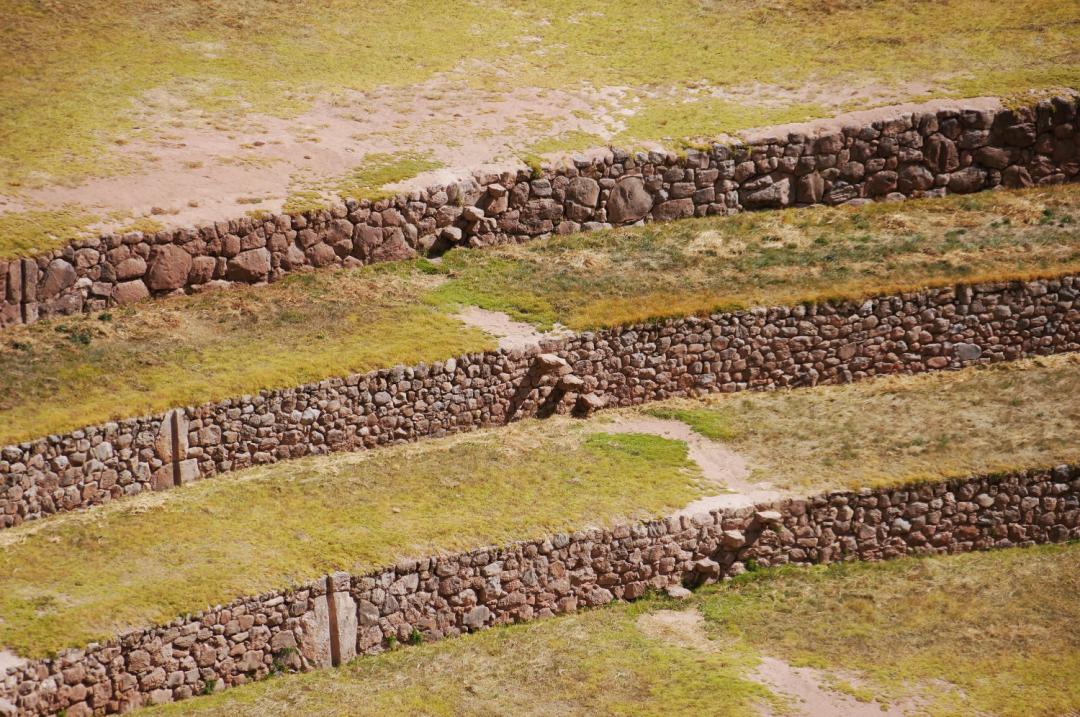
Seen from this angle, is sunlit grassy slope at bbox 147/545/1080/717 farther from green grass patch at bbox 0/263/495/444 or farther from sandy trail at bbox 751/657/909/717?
green grass patch at bbox 0/263/495/444

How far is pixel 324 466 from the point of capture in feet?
96.2

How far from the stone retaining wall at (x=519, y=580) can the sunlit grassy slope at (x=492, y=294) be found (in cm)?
523

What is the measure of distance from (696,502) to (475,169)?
11.3m

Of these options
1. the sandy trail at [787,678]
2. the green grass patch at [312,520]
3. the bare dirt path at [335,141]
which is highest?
the bare dirt path at [335,141]

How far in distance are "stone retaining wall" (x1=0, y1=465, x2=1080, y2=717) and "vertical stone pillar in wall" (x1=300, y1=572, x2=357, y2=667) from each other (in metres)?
0.02

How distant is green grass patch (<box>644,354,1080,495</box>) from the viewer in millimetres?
29781

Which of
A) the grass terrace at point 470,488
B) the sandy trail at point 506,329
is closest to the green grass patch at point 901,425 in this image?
the grass terrace at point 470,488

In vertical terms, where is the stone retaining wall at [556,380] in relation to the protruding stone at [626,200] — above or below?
below

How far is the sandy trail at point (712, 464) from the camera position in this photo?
29016 mm

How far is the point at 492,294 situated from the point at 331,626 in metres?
10.5

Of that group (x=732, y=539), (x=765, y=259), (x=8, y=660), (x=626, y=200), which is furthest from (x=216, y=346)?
(x=765, y=259)

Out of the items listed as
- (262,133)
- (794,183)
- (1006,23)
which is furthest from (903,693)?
(1006,23)

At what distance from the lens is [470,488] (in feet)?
93.9

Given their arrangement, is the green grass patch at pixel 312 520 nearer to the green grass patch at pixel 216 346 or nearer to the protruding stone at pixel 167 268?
the green grass patch at pixel 216 346
